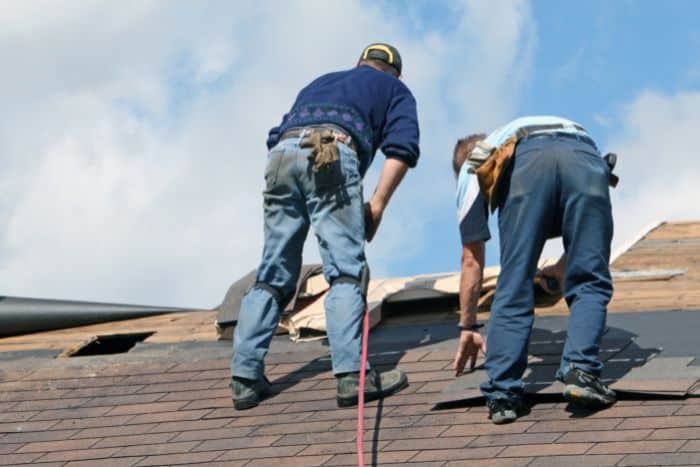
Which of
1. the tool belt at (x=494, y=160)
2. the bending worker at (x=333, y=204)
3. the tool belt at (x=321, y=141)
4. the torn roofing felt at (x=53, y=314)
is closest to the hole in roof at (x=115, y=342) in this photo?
the torn roofing felt at (x=53, y=314)

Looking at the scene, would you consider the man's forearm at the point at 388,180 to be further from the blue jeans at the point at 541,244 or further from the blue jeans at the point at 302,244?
the blue jeans at the point at 541,244

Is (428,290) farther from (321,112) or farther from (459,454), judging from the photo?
(459,454)

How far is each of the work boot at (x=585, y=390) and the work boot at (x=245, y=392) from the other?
4.51 ft

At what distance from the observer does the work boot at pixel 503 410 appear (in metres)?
5.10

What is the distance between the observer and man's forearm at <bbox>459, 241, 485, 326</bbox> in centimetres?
558

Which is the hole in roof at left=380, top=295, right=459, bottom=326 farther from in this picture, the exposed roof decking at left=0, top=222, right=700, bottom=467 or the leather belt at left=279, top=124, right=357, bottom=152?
the leather belt at left=279, top=124, right=357, bottom=152

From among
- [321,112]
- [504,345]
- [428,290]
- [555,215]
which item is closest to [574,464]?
[504,345]

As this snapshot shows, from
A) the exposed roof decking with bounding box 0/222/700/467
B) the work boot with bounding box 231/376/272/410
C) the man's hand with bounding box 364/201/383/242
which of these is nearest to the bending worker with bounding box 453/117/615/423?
the exposed roof decking with bounding box 0/222/700/467

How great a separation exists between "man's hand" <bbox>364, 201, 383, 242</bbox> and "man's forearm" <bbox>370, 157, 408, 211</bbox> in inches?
0.5

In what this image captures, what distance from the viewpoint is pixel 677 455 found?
4.50m

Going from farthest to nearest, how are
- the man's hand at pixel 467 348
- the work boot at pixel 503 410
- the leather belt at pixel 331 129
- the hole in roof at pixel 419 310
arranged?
the hole in roof at pixel 419 310
the leather belt at pixel 331 129
the man's hand at pixel 467 348
the work boot at pixel 503 410

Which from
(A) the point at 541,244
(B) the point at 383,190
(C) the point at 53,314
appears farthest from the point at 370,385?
(C) the point at 53,314

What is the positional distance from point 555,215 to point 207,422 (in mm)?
1613

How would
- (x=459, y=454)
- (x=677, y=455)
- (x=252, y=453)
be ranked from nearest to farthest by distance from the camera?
(x=677, y=455) → (x=459, y=454) → (x=252, y=453)
